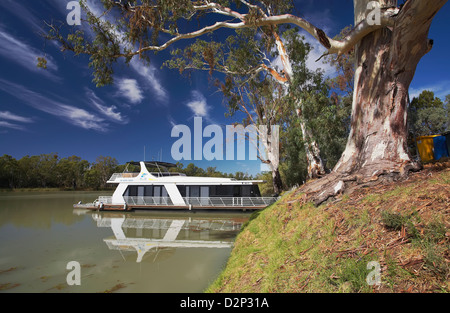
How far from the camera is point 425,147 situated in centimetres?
974

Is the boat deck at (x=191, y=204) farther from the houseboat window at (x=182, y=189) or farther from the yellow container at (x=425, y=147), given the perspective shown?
the yellow container at (x=425, y=147)

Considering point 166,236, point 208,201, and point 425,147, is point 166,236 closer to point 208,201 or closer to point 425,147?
Answer: point 208,201

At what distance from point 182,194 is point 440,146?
538 inches

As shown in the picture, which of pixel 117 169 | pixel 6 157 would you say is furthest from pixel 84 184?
pixel 6 157

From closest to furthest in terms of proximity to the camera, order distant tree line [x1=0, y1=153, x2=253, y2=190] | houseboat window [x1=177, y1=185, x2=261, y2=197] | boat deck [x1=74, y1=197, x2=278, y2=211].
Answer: boat deck [x1=74, y1=197, x2=278, y2=211] < houseboat window [x1=177, y1=185, x2=261, y2=197] < distant tree line [x1=0, y1=153, x2=253, y2=190]

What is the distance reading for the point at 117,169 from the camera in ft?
198

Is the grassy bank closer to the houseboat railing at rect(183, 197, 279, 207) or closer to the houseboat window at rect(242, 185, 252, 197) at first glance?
the houseboat railing at rect(183, 197, 279, 207)

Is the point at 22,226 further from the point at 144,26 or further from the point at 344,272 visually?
the point at 344,272

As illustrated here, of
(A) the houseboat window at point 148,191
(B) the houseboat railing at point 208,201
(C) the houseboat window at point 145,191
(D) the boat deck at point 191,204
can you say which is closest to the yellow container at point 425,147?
(B) the houseboat railing at point 208,201

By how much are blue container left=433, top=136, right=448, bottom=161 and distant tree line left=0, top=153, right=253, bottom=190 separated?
4056 centimetres

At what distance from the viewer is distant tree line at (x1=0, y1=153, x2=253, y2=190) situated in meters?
50.8

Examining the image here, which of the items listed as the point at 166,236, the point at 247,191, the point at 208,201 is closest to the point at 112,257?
the point at 166,236

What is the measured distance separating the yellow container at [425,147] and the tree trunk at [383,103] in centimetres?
720

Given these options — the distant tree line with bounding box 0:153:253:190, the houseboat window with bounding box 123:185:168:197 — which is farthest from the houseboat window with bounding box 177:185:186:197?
the distant tree line with bounding box 0:153:253:190
